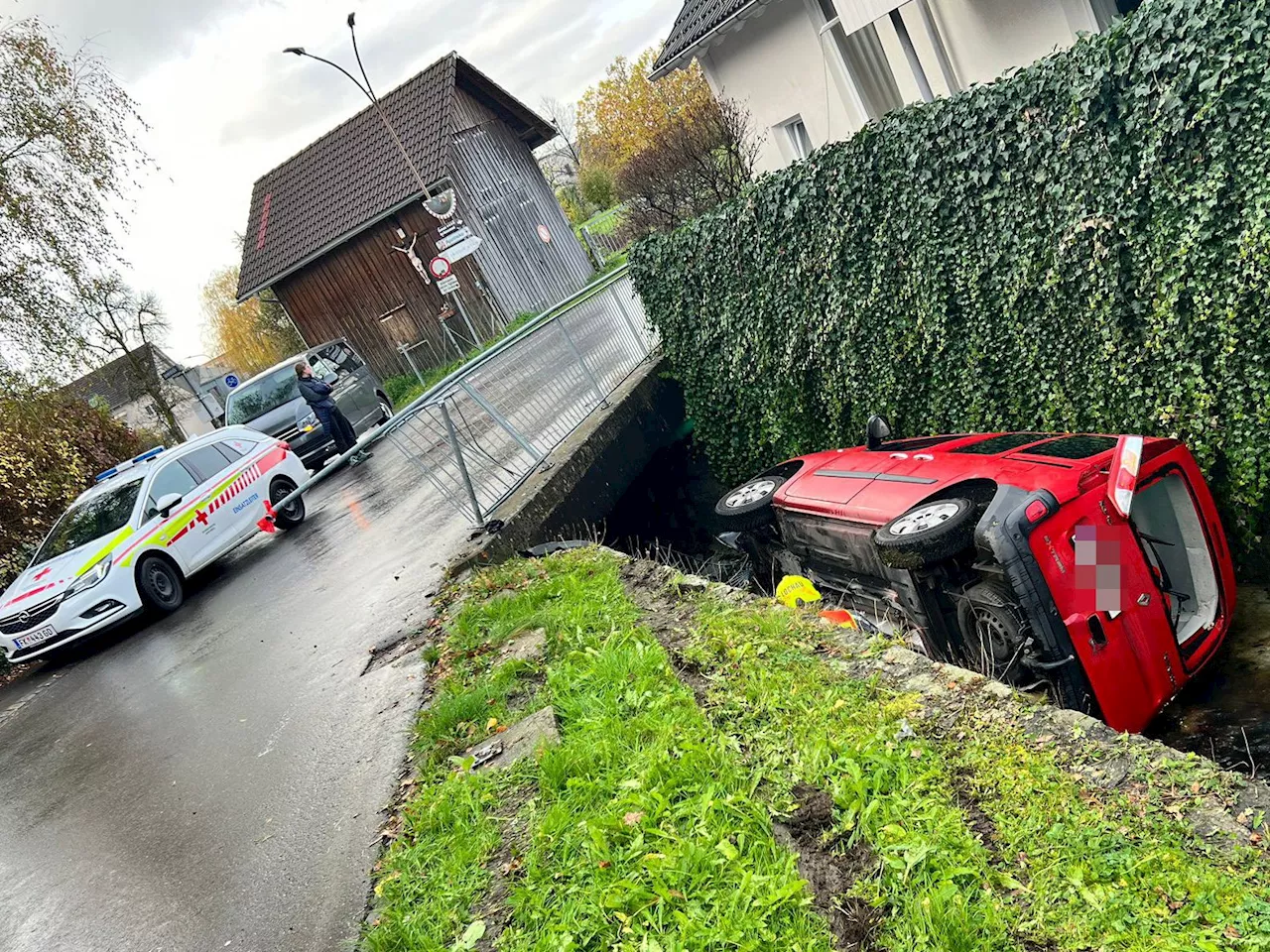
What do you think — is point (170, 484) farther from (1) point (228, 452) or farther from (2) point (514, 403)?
(2) point (514, 403)

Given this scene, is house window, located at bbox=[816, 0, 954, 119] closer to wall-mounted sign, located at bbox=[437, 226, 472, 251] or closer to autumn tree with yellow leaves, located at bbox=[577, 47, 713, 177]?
wall-mounted sign, located at bbox=[437, 226, 472, 251]

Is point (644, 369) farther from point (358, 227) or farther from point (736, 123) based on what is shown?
point (358, 227)

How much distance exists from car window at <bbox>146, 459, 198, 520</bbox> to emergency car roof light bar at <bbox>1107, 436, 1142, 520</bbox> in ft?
35.6

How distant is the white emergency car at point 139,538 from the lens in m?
11.0

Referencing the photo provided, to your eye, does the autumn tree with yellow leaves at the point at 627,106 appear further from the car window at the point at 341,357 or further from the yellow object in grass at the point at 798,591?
the yellow object in grass at the point at 798,591

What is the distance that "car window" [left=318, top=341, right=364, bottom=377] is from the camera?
2002cm

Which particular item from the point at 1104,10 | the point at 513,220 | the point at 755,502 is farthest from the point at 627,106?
the point at 755,502

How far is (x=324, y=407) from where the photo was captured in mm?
16656

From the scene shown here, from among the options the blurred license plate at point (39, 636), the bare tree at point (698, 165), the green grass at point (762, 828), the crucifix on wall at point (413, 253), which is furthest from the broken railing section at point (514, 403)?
the crucifix on wall at point (413, 253)

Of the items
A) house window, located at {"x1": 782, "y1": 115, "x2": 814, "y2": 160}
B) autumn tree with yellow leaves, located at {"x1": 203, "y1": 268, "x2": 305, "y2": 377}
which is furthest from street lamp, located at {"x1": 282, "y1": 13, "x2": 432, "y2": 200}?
autumn tree with yellow leaves, located at {"x1": 203, "y1": 268, "x2": 305, "y2": 377}

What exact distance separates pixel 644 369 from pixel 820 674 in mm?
7637

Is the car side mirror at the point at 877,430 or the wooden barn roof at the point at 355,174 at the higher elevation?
the wooden barn roof at the point at 355,174

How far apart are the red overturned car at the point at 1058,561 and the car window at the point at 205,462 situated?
31.7 feet

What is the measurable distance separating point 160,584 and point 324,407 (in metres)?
5.68
